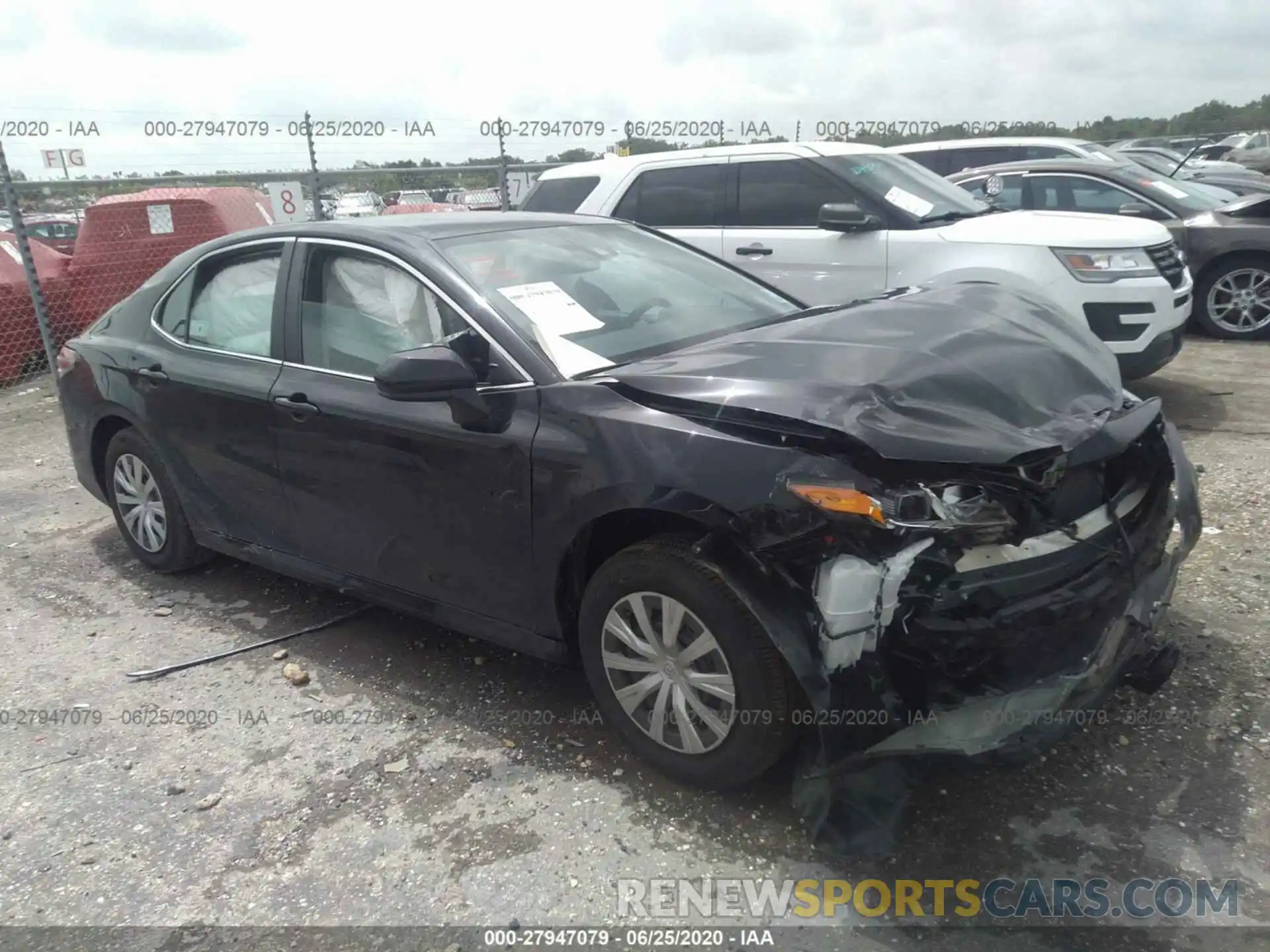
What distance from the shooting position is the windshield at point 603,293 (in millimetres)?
3141

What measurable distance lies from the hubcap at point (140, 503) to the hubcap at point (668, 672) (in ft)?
8.73

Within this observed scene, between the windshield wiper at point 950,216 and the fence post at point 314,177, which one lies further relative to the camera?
the fence post at point 314,177

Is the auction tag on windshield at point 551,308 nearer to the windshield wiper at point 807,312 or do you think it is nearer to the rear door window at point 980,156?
the windshield wiper at point 807,312

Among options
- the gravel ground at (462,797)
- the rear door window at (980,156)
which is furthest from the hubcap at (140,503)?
the rear door window at (980,156)

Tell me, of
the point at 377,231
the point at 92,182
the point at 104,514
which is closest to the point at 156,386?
the point at 377,231

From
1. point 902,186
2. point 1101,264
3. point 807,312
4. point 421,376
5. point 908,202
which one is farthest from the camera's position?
point 902,186

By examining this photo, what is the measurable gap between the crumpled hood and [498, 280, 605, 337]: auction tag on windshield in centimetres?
30

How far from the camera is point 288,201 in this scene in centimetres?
1030

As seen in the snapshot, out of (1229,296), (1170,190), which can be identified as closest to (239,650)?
(1229,296)

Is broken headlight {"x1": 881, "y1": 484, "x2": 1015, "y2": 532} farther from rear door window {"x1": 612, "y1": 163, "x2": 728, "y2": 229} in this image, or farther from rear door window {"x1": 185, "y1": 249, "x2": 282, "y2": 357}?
rear door window {"x1": 612, "y1": 163, "x2": 728, "y2": 229}

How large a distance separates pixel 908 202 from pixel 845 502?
4657 millimetres

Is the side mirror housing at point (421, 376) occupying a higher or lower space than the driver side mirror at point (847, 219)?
lower

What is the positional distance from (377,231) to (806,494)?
201 cm

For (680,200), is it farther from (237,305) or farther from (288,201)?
(288,201)
